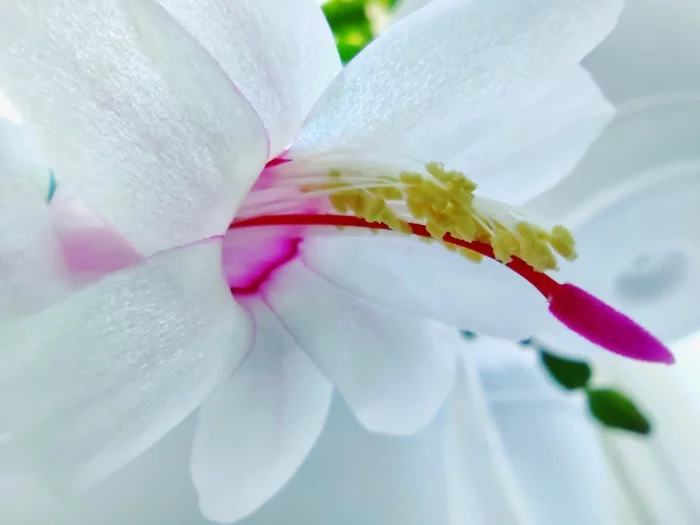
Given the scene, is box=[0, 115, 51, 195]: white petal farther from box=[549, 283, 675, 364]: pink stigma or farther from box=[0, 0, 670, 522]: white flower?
box=[549, 283, 675, 364]: pink stigma

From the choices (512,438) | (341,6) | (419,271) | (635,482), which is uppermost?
(341,6)

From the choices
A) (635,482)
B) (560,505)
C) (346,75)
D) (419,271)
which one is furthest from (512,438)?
(346,75)

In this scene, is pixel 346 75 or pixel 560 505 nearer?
pixel 346 75

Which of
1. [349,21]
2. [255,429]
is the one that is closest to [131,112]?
[255,429]

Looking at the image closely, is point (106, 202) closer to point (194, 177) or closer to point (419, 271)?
point (194, 177)

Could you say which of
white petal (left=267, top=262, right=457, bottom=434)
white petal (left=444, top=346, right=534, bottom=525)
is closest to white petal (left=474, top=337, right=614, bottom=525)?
white petal (left=444, top=346, right=534, bottom=525)

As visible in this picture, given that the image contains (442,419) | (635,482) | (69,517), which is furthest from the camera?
(635,482)
